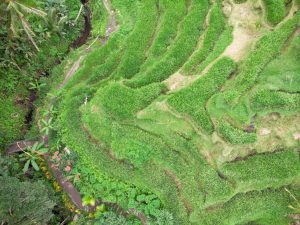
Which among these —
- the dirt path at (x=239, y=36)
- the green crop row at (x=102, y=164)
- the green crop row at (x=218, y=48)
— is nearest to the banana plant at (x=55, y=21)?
the green crop row at (x=102, y=164)

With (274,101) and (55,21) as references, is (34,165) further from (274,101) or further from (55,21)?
(274,101)

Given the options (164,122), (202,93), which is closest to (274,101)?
(202,93)

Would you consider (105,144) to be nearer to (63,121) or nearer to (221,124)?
(63,121)

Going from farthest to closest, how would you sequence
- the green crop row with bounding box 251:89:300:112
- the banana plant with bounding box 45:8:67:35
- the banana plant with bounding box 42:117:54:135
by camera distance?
1. the banana plant with bounding box 45:8:67:35
2. the banana plant with bounding box 42:117:54:135
3. the green crop row with bounding box 251:89:300:112

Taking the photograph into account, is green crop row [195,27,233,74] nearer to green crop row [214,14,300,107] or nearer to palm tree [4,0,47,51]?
green crop row [214,14,300,107]

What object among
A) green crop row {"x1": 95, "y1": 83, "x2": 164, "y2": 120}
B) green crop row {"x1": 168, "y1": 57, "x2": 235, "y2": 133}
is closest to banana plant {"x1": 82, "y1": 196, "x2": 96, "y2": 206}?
green crop row {"x1": 95, "y1": 83, "x2": 164, "y2": 120}

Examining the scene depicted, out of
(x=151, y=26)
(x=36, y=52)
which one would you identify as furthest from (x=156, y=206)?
(x=36, y=52)
